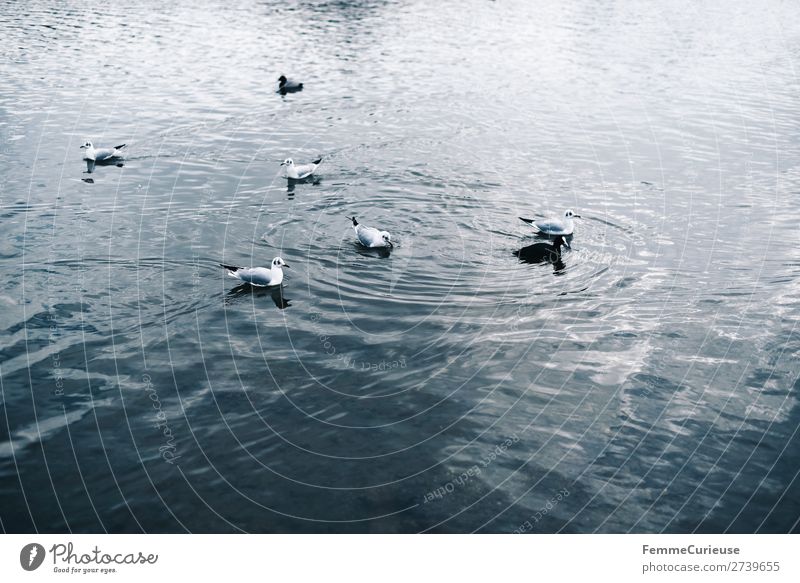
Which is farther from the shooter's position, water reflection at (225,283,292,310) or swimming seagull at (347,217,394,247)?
swimming seagull at (347,217,394,247)

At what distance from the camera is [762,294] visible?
22.1 m

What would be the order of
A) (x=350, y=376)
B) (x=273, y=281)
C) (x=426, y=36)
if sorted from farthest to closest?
(x=426, y=36) → (x=273, y=281) → (x=350, y=376)

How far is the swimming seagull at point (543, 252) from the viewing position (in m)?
24.0

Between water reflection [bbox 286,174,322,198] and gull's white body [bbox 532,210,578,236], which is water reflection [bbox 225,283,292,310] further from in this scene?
gull's white body [bbox 532,210,578,236]

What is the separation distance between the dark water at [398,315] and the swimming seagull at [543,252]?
1.59ft

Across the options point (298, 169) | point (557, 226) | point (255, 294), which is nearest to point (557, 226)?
point (557, 226)

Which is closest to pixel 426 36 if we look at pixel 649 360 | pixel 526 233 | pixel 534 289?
pixel 526 233

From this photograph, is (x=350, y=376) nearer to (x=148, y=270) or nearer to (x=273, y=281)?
(x=273, y=281)

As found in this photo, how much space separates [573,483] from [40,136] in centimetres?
2986

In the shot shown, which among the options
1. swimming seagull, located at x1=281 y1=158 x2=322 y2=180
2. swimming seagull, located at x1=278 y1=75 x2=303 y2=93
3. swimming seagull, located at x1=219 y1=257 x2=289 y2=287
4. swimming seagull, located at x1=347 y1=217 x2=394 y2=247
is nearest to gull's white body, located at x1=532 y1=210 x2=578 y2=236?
swimming seagull, located at x1=347 y1=217 x2=394 y2=247

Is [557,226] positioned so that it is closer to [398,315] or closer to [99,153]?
[398,315]

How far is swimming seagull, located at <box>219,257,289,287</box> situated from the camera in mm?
21438

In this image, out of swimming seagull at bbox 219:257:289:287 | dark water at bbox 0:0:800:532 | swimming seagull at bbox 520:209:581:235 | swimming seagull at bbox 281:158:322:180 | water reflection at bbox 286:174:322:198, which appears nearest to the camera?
dark water at bbox 0:0:800:532

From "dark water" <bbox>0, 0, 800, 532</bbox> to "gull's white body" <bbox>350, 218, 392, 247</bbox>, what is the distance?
2.51 ft
